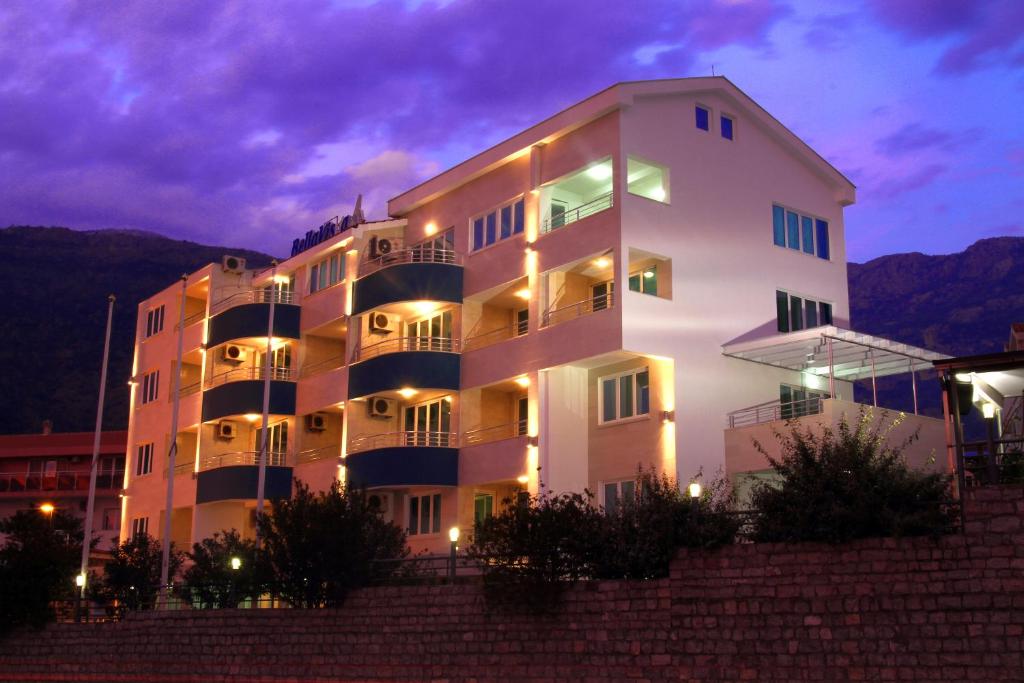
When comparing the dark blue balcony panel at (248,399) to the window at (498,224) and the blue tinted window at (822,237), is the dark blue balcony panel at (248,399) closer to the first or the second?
the window at (498,224)

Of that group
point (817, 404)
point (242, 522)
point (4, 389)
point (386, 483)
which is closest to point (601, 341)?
point (817, 404)

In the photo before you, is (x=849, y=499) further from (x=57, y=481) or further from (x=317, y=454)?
(x=57, y=481)

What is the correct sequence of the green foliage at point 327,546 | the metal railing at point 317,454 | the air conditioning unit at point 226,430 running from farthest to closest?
the air conditioning unit at point 226,430
the metal railing at point 317,454
the green foliage at point 327,546

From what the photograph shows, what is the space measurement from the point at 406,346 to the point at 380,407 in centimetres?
216

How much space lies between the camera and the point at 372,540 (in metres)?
30.6

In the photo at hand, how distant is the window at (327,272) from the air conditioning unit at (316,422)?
4565 mm

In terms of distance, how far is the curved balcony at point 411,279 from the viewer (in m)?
39.3

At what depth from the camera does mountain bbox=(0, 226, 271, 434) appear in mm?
108938

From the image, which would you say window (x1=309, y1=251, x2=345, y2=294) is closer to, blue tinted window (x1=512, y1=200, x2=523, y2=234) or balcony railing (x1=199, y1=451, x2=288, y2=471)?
balcony railing (x1=199, y1=451, x2=288, y2=471)

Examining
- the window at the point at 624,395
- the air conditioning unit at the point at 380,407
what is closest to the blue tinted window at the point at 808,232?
the window at the point at 624,395

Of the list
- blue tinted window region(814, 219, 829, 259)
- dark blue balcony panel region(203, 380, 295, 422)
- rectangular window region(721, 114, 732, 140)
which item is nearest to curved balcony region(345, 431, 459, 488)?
dark blue balcony panel region(203, 380, 295, 422)

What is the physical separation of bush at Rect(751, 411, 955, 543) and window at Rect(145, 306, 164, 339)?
117ft

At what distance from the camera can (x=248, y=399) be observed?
4522 cm

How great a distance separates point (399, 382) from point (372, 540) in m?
8.94
